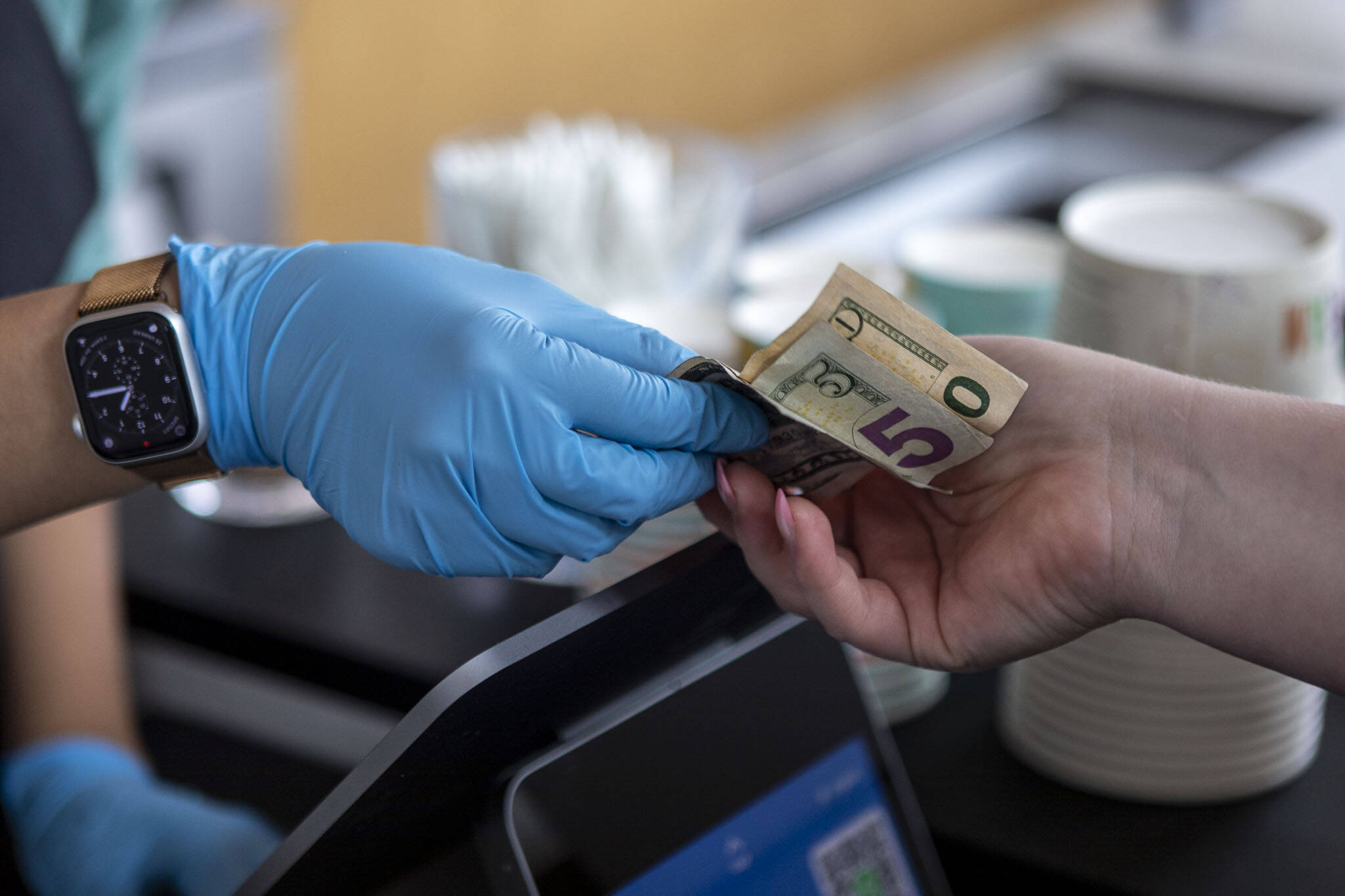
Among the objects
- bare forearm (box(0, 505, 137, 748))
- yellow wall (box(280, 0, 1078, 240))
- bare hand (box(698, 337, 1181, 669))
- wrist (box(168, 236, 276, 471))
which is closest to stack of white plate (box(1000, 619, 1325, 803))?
bare hand (box(698, 337, 1181, 669))

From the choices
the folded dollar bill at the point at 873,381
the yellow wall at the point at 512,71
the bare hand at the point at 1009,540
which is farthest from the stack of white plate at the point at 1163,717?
the yellow wall at the point at 512,71

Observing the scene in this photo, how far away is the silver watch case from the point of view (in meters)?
0.74

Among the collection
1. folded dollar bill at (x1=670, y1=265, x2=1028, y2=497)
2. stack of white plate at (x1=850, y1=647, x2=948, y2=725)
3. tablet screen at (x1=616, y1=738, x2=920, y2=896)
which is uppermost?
Result: folded dollar bill at (x1=670, y1=265, x2=1028, y2=497)

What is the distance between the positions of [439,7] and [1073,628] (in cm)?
256

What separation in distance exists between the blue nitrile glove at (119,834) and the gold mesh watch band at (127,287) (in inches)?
18.5

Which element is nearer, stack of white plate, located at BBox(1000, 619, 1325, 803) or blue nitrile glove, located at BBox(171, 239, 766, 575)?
blue nitrile glove, located at BBox(171, 239, 766, 575)

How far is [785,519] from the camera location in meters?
0.65

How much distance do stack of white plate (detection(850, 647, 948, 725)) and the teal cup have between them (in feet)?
0.97

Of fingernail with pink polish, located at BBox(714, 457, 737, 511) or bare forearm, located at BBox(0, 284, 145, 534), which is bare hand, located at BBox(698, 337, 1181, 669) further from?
bare forearm, located at BBox(0, 284, 145, 534)

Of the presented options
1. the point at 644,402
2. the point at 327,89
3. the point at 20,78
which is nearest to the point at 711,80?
the point at 327,89

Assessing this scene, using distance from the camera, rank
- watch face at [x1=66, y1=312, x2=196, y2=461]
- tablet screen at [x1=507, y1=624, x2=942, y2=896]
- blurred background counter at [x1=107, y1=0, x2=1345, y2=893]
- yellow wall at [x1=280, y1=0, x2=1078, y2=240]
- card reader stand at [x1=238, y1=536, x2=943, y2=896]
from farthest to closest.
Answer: yellow wall at [x1=280, y1=0, x2=1078, y2=240], blurred background counter at [x1=107, y1=0, x2=1345, y2=893], watch face at [x1=66, y1=312, x2=196, y2=461], tablet screen at [x1=507, y1=624, x2=942, y2=896], card reader stand at [x1=238, y1=536, x2=943, y2=896]

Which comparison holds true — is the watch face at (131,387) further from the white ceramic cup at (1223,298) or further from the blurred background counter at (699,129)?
the white ceramic cup at (1223,298)

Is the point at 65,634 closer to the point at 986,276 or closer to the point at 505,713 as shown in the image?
the point at 505,713

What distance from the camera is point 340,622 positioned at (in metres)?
1.04
